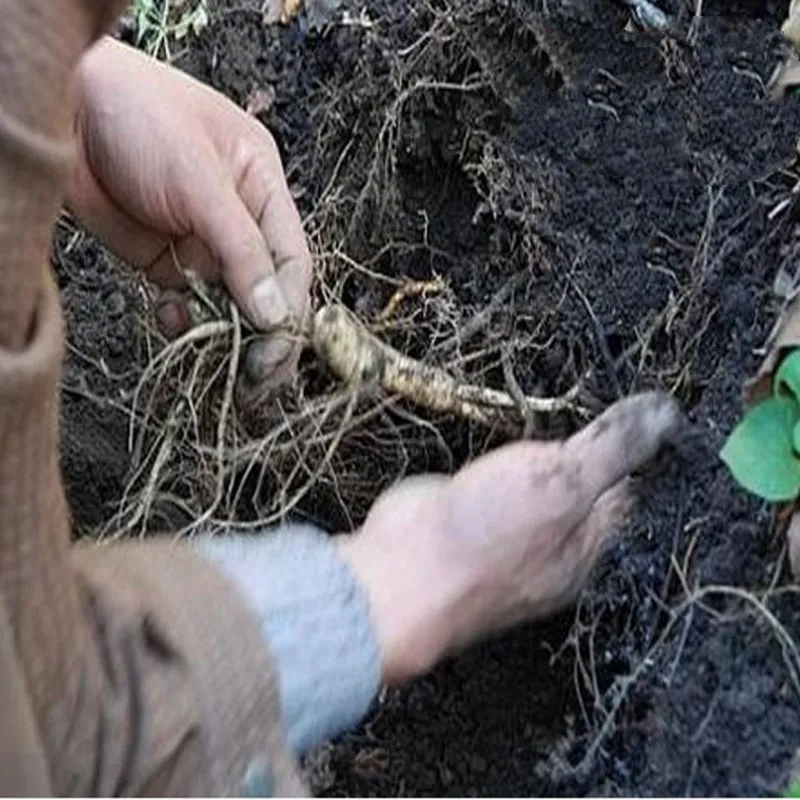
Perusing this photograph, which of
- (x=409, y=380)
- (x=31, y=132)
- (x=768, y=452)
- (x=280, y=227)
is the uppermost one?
(x=31, y=132)

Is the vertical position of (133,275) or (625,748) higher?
A: (625,748)

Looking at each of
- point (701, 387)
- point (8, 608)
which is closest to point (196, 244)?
point (701, 387)

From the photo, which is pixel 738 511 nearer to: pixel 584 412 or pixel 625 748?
pixel 625 748

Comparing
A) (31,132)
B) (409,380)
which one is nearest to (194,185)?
(409,380)

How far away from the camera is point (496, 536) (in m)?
1.63

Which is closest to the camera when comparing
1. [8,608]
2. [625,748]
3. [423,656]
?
[8,608]

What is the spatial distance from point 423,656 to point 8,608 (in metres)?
0.40

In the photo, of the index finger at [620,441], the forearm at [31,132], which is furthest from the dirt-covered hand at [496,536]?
the forearm at [31,132]

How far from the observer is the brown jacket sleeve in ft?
4.05

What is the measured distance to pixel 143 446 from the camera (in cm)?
232

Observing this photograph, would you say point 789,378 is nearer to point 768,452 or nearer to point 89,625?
point 768,452

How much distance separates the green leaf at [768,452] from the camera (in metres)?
1.61

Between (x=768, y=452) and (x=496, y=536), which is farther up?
(x=768, y=452)

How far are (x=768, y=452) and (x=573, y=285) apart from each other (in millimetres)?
582
